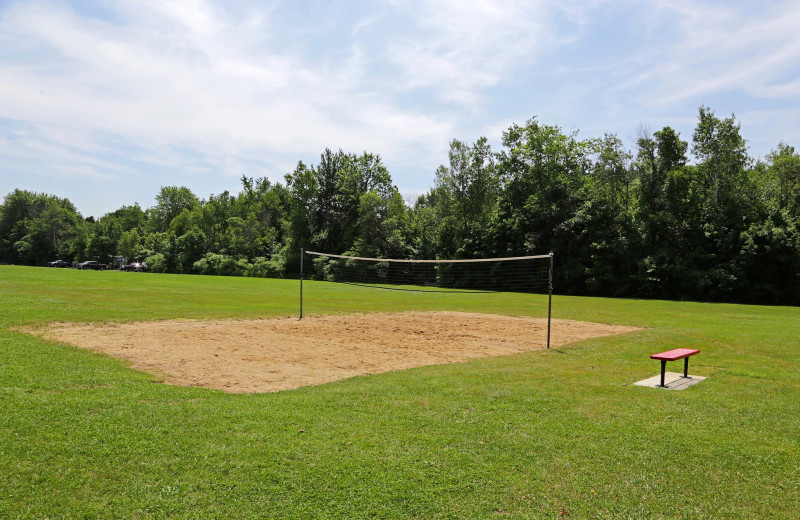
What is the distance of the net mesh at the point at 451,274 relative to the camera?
4584cm

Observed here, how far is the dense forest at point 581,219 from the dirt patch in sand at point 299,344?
24.3 metres

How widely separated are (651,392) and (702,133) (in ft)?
138

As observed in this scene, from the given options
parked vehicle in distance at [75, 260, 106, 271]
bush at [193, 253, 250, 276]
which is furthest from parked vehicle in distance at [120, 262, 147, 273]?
bush at [193, 253, 250, 276]

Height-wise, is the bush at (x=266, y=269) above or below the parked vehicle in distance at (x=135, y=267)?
above

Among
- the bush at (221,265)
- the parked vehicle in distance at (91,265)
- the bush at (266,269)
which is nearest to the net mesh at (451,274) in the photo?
the bush at (266,269)

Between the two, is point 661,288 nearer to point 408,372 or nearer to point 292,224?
point 408,372

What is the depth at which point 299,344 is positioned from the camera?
14.1 metres

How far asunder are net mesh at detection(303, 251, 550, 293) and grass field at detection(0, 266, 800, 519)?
3184cm

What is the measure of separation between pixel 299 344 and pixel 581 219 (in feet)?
122

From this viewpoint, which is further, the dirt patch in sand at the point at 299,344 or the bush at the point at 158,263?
the bush at the point at 158,263

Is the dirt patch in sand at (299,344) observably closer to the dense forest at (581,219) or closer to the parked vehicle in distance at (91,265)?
the dense forest at (581,219)

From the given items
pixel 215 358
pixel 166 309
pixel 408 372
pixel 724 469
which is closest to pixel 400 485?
pixel 724 469

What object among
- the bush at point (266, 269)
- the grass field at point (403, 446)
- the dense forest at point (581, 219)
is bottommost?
the grass field at point (403, 446)

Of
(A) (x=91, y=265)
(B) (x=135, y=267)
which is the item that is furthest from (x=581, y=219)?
(A) (x=91, y=265)
